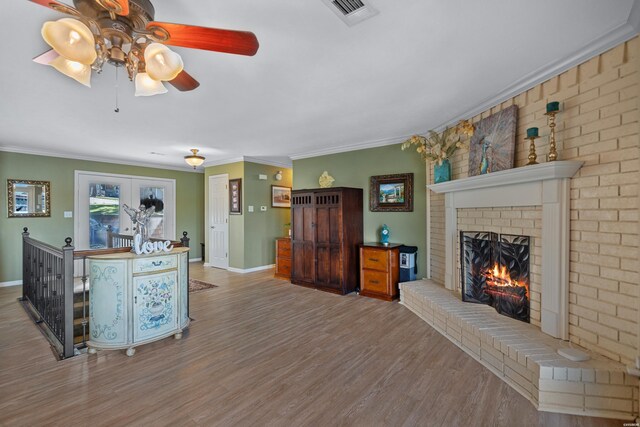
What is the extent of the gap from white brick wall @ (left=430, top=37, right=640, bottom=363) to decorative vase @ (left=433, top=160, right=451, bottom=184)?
4.45 ft

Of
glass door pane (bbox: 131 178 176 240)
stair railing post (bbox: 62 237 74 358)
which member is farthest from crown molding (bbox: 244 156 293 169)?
stair railing post (bbox: 62 237 74 358)

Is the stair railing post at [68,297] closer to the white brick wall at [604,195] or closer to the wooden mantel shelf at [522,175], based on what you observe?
the wooden mantel shelf at [522,175]

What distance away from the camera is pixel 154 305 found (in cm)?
278

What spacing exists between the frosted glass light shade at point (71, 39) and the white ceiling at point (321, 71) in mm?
539

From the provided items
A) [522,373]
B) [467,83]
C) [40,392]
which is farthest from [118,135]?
[522,373]

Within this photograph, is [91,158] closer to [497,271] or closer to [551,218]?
[497,271]

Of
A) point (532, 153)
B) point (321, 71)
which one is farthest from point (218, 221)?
point (532, 153)

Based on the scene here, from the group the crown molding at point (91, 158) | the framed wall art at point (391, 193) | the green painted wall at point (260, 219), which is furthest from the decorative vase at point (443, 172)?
the crown molding at point (91, 158)

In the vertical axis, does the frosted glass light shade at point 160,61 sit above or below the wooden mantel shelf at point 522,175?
above

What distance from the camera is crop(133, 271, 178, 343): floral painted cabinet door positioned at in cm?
268

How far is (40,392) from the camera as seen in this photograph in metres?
2.10

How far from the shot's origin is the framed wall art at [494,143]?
2770 mm

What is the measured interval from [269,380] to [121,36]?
235cm

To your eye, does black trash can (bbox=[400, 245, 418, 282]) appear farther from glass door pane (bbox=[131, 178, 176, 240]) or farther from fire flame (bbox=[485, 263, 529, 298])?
glass door pane (bbox=[131, 178, 176, 240])
